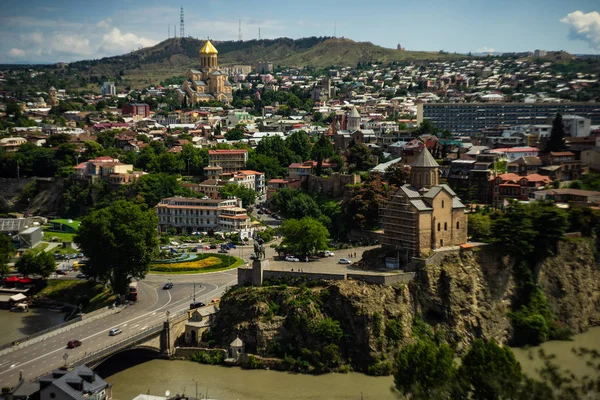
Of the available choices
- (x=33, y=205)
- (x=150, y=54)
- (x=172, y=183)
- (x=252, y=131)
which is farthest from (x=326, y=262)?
(x=150, y=54)

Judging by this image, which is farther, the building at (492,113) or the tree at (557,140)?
the building at (492,113)

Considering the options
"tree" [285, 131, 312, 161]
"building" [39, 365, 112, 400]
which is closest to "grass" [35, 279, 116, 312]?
"building" [39, 365, 112, 400]

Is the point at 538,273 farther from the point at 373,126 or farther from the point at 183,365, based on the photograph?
the point at 373,126

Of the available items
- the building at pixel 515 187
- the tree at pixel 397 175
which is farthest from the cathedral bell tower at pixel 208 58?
the building at pixel 515 187

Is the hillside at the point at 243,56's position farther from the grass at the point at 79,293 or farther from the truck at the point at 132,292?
the truck at the point at 132,292

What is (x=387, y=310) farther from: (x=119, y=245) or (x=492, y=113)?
(x=492, y=113)
